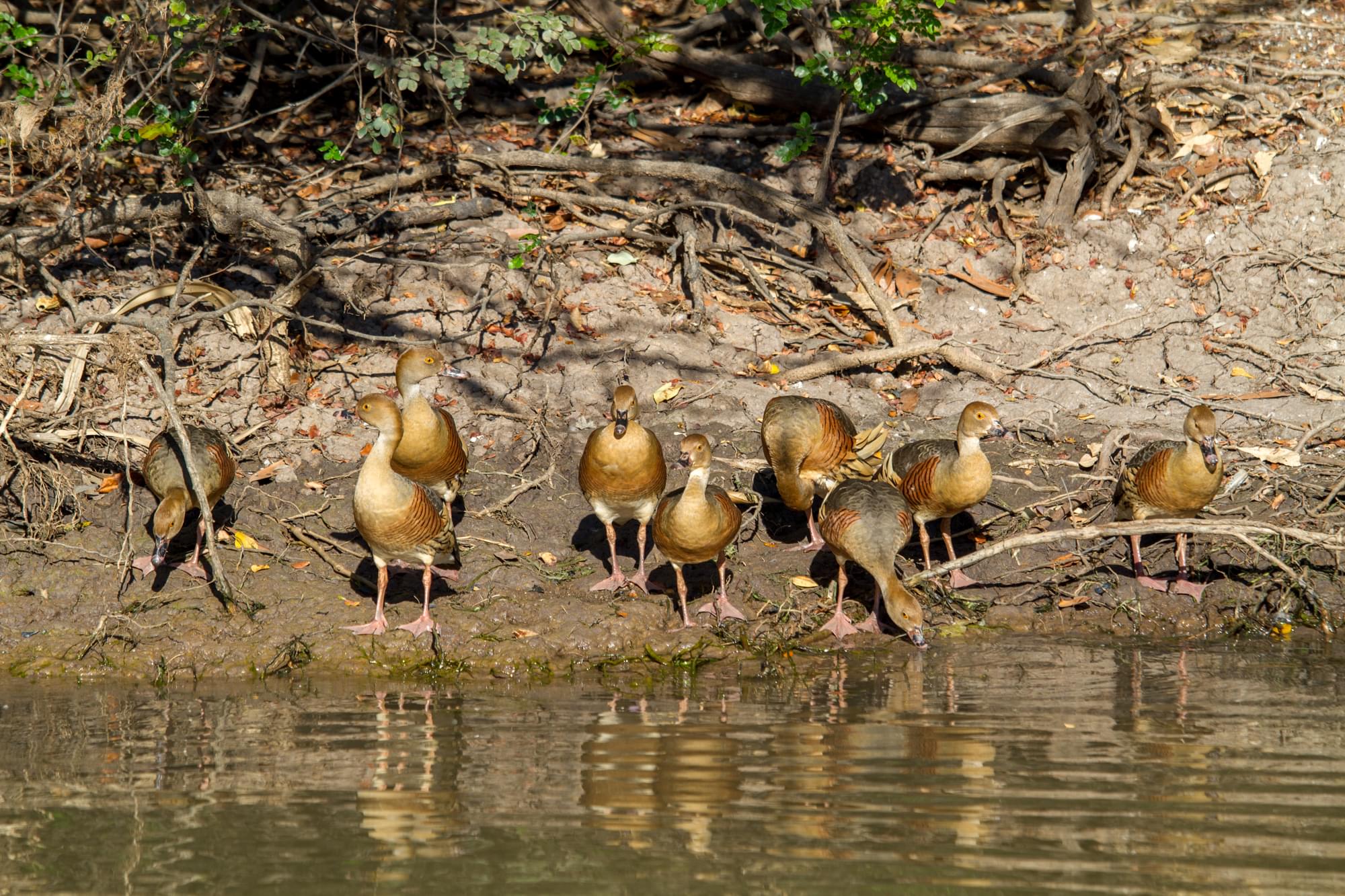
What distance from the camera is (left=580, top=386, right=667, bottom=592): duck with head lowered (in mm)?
8734

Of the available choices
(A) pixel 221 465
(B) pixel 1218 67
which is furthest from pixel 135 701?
(B) pixel 1218 67

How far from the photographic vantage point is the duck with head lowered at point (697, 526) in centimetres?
844

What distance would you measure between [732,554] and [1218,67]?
7.72 meters

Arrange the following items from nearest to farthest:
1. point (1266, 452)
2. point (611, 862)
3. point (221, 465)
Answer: point (611, 862), point (221, 465), point (1266, 452)

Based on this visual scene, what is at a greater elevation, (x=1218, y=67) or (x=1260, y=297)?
(x=1218, y=67)

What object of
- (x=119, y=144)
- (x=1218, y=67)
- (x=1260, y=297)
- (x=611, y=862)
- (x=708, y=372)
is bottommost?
(x=611, y=862)

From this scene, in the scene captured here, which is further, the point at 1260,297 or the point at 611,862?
the point at 1260,297

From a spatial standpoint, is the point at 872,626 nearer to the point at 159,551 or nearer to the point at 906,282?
the point at 906,282

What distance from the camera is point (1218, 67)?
44.3 ft

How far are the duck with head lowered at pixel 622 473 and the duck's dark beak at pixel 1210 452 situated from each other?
342 cm

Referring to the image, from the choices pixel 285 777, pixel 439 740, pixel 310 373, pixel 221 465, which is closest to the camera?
pixel 285 777

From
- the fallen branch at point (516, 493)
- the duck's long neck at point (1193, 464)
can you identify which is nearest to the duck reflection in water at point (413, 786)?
the fallen branch at point (516, 493)

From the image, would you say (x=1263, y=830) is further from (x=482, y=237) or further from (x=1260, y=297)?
(x=482, y=237)

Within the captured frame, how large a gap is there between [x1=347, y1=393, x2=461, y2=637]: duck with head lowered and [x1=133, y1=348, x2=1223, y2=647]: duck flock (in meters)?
0.01
